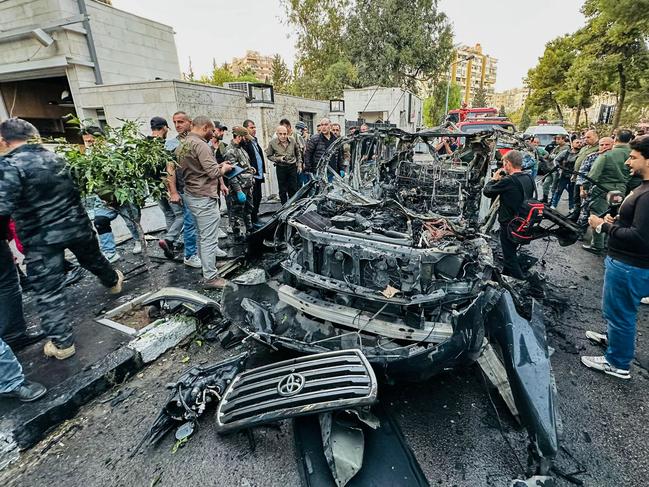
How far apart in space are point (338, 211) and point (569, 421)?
94.9 inches

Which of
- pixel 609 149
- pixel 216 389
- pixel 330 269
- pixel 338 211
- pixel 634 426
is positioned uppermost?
pixel 609 149

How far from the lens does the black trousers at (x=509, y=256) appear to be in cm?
368

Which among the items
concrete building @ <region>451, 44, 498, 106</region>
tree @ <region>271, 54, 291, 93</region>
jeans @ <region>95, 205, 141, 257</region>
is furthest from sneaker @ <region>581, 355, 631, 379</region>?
concrete building @ <region>451, 44, 498, 106</region>

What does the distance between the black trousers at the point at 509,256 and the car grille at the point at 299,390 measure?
2.55 m

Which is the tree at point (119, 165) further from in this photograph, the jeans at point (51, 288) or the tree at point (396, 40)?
the tree at point (396, 40)

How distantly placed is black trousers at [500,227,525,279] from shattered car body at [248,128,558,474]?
1130mm

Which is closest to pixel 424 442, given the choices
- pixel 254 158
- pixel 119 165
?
pixel 119 165

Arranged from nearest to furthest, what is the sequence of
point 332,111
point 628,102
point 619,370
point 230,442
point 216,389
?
point 230,442 → point 216,389 → point 619,370 → point 332,111 → point 628,102

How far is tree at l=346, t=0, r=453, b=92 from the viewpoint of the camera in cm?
1991

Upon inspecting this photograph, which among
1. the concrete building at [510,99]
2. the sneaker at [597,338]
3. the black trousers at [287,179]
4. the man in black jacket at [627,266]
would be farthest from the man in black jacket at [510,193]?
the concrete building at [510,99]

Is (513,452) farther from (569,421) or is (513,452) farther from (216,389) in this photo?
(216,389)

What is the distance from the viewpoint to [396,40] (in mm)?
20297

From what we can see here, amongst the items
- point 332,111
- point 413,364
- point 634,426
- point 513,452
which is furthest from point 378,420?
point 332,111

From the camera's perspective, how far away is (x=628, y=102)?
48.7ft
